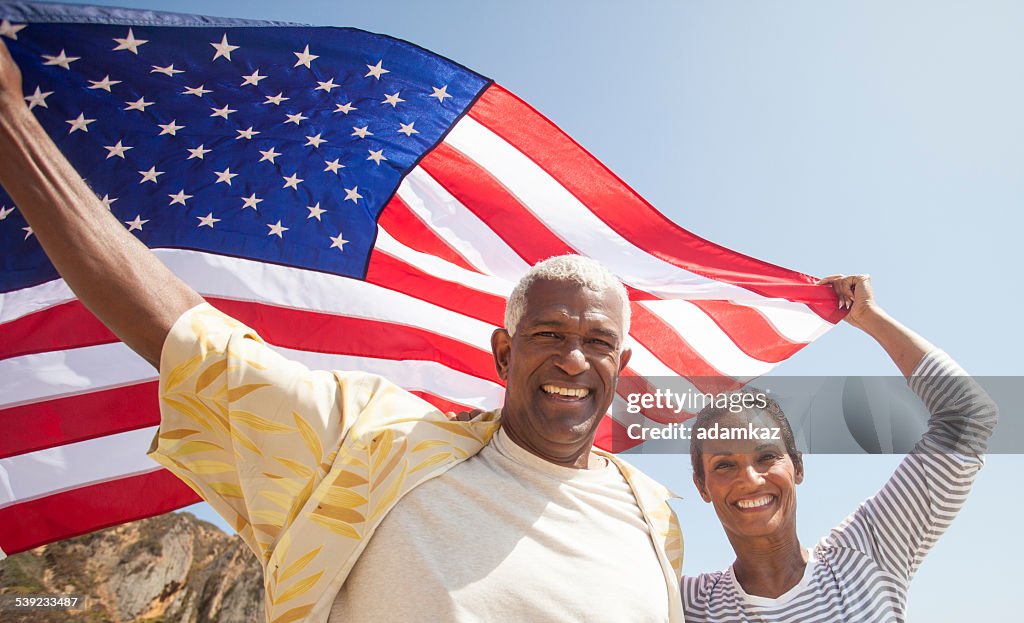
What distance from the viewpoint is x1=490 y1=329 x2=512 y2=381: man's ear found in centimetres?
322

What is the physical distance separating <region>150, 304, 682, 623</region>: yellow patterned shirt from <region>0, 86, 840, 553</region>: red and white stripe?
1.97m

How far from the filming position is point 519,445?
2.94 m

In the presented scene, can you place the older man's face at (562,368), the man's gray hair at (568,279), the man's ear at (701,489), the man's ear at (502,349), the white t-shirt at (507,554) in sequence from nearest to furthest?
the white t-shirt at (507,554) < the older man's face at (562,368) < the man's gray hair at (568,279) < the man's ear at (502,349) < the man's ear at (701,489)

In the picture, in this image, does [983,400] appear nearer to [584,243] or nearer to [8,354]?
[584,243]

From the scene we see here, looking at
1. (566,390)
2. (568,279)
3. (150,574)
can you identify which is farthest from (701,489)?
(150,574)

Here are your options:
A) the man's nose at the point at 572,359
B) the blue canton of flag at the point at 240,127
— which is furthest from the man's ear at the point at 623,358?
the blue canton of flag at the point at 240,127

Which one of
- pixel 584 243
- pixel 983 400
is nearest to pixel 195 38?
pixel 584 243

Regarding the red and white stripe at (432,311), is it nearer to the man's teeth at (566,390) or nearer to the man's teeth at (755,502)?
the man's teeth at (755,502)

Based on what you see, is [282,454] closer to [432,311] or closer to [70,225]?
[70,225]

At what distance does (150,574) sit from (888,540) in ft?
72.7

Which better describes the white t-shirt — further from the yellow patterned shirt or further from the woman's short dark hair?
the woman's short dark hair

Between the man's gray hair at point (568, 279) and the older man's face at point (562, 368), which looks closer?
the older man's face at point (562, 368)

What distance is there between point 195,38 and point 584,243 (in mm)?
2604

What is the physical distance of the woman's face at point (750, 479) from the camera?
3283 millimetres
